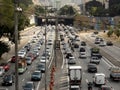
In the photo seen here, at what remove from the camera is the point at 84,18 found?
198875 millimetres

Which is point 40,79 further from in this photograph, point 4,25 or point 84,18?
point 84,18

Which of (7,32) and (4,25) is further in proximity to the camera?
(7,32)

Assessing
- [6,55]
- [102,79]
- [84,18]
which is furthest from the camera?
[84,18]

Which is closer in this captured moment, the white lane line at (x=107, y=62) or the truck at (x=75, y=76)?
the truck at (x=75, y=76)

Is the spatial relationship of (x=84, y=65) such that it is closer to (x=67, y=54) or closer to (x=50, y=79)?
(x=67, y=54)

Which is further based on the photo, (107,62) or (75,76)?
(107,62)

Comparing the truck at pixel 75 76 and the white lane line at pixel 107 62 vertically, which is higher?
the truck at pixel 75 76

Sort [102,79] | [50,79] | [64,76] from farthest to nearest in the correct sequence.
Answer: [64,76] < [50,79] < [102,79]

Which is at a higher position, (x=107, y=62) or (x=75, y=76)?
(x=75, y=76)

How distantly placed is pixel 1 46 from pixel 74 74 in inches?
1047

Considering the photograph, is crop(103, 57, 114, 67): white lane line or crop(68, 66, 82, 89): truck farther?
crop(103, 57, 114, 67): white lane line

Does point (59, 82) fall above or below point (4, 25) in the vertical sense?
below

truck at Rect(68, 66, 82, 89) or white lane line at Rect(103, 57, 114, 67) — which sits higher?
truck at Rect(68, 66, 82, 89)

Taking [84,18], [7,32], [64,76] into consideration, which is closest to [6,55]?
[7,32]
